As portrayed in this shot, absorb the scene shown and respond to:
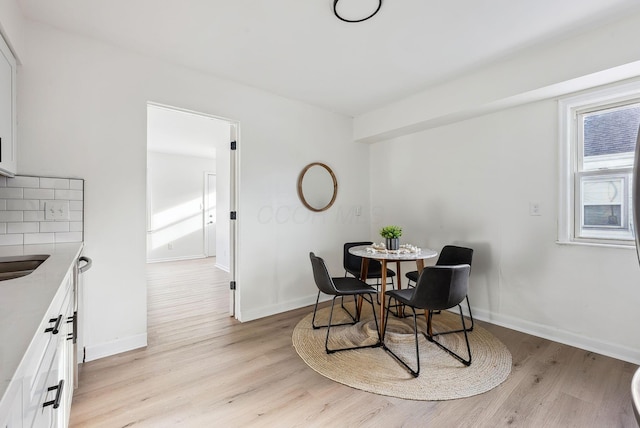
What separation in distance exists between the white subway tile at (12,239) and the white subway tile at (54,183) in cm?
34

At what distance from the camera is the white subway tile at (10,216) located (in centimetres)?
184

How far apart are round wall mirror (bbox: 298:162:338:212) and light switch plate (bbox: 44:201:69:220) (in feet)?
6.60

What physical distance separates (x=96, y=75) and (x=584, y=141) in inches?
150

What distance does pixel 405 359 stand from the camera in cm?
215

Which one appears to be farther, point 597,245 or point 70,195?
point 597,245

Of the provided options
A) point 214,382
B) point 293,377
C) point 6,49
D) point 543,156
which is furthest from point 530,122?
point 6,49

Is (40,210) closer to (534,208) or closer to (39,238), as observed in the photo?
(39,238)

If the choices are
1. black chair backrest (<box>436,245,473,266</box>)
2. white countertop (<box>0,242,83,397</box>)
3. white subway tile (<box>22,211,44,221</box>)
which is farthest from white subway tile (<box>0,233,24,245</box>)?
black chair backrest (<box>436,245,473,266</box>)

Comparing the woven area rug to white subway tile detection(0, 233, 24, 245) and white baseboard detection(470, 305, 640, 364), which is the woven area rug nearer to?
white baseboard detection(470, 305, 640, 364)

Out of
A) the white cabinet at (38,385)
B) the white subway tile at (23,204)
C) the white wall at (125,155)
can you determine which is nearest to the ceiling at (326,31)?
the white wall at (125,155)

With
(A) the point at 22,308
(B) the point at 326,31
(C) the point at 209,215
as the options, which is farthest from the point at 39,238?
(C) the point at 209,215

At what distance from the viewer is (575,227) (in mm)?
2438

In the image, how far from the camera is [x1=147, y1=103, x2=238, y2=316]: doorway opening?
17.4 ft

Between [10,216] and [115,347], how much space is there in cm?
113
